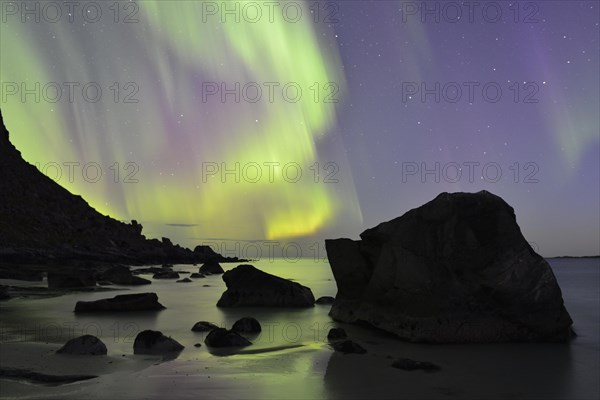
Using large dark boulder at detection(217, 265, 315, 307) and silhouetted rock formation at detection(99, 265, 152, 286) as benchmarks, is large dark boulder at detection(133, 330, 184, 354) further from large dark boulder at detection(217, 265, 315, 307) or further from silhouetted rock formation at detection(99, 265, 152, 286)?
silhouetted rock formation at detection(99, 265, 152, 286)

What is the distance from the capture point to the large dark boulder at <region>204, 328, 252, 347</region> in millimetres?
11664

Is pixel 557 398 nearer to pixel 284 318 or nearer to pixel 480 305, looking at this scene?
pixel 480 305

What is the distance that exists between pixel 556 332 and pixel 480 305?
218 centimetres

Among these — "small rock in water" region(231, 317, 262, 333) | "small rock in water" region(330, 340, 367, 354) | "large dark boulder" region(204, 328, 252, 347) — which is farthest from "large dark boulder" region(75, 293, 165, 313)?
"small rock in water" region(330, 340, 367, 354)

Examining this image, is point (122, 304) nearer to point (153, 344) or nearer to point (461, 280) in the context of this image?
point (153, 344)

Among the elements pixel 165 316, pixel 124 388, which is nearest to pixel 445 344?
pixel 124 388

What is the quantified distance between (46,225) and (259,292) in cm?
8556

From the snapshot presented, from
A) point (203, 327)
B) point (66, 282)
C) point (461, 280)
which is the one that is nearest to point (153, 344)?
point (203, 327)

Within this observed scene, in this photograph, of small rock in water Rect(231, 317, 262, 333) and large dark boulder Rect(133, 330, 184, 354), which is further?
small rock in water Rect(231, 317, 262, 333)

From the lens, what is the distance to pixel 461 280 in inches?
545

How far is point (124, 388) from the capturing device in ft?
25.4

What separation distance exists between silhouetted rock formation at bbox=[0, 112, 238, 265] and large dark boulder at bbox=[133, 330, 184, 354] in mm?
59891

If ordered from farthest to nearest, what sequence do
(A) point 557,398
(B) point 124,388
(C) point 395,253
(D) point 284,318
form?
(D) point 284,318
(C) point 395,253
(A) point 557,398
(B) point 124,388

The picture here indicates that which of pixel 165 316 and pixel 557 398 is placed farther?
pixel 165 316
